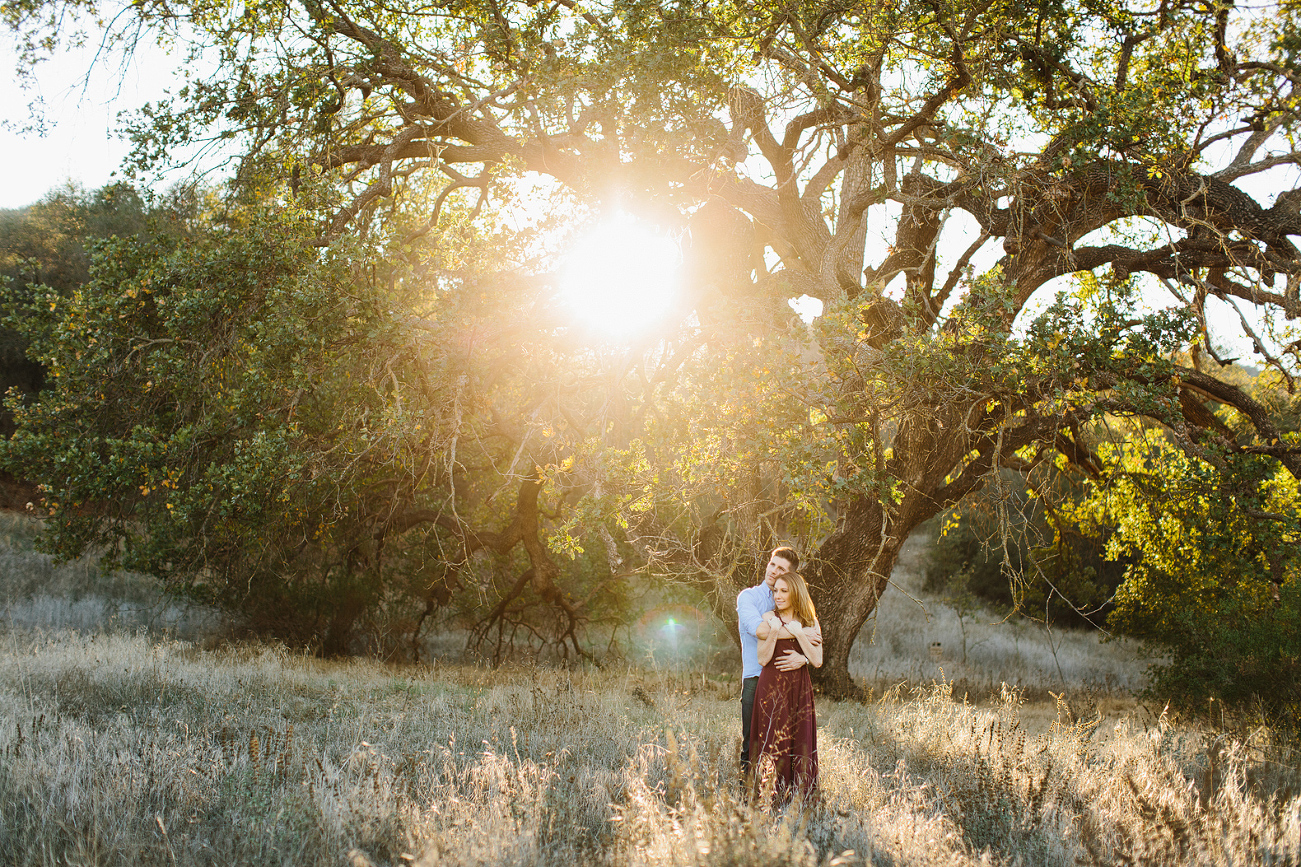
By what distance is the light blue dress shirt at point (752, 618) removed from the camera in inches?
204

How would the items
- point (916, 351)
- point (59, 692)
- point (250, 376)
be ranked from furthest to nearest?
point (250, 376) < point (916, 351) < point (59, 692)

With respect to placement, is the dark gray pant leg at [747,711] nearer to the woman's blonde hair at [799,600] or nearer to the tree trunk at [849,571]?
the woman's blonde hair at [799,600]

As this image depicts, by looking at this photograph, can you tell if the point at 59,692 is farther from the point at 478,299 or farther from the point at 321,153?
the point at 321,153

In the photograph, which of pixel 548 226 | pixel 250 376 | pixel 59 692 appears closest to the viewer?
pixel 59 692

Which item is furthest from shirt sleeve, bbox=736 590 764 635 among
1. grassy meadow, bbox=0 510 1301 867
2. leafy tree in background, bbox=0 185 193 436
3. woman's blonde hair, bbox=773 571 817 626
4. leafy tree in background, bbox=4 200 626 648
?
leafy tree in background, bbox=0 185 193 436

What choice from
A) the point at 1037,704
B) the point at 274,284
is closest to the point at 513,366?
the point at 274,284

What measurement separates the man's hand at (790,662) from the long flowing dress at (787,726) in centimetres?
2

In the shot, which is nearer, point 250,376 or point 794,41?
point 250,376

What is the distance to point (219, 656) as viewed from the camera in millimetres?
10133

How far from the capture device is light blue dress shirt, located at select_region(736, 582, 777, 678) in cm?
519

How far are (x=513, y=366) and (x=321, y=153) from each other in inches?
127

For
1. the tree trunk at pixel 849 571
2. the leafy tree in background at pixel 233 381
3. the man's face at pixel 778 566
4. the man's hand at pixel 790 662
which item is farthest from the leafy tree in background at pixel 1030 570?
the leafy tree in background at pixel 233 381

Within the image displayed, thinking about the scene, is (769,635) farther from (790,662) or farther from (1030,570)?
(1030,570)

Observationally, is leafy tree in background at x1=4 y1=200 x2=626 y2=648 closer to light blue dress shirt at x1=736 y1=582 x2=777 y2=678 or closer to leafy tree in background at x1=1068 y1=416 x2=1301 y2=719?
light blue dress shirt at x1=736 y1=582 x2=777 y2=678
